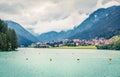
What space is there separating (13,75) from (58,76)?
10.6m

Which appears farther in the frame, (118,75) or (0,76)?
(118,75)

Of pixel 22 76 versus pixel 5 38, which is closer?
pixel 22 76

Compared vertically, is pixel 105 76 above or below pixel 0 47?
below

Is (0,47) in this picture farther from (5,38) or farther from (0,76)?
(0,76)

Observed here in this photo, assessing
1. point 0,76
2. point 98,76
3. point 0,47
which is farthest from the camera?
point 0,47

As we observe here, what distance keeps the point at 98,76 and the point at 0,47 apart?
13438cm

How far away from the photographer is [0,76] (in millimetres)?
64688

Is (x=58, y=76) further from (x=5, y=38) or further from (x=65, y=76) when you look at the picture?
(x=5, y=38)

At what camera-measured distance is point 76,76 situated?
68688 mm

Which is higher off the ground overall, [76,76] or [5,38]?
[5,38]

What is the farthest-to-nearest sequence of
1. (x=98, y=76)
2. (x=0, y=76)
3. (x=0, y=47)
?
(x=0, y=47)
(x=98, y=76)
(x=0, y=76)

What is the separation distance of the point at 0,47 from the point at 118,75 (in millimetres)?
134962

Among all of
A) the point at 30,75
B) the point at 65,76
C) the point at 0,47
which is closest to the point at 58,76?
the point at 65,76

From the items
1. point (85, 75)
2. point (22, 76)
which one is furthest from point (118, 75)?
point (22, 76)
